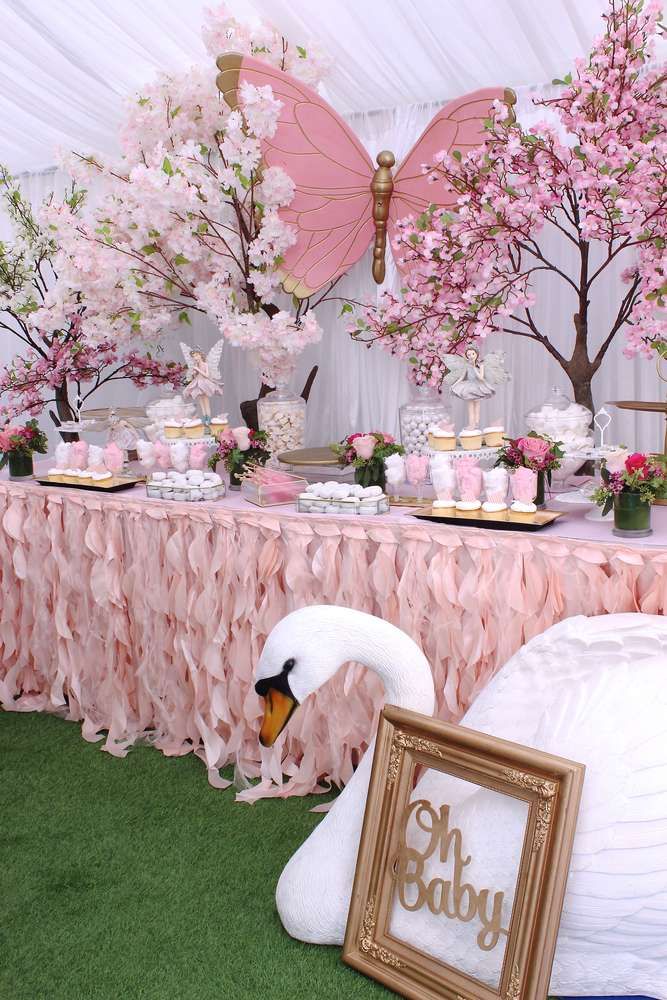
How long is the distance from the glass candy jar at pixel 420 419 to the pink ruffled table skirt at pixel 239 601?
391mm

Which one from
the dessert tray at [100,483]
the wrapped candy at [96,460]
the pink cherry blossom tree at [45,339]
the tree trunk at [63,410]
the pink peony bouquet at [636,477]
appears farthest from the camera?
the tree trunk at [63,410]

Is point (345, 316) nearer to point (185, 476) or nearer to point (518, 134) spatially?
point (185, 476)

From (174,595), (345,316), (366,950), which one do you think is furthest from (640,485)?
(345,316)

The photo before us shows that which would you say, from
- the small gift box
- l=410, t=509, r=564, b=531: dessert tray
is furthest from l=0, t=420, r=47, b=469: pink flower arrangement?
l=410, t=509, r=564, b=531: dessert tray

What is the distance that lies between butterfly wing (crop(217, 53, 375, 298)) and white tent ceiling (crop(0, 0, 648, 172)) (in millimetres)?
184

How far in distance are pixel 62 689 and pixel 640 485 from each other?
6.70ft

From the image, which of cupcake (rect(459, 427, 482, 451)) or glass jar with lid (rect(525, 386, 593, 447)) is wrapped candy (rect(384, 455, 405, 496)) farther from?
glass jar with lid (rect(525, 386, 593, 447))

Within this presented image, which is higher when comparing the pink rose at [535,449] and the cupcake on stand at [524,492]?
the pink rose at [535,449]

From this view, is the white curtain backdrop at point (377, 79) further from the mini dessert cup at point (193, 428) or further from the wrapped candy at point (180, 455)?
the wrapped candy at point (180, 455)

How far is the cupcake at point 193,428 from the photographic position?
9.48ft

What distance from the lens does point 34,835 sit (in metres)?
2.29

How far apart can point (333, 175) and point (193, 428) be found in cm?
97

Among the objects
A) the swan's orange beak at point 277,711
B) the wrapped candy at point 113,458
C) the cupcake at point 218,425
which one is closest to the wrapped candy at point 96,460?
the wrapped candy at point 113,458

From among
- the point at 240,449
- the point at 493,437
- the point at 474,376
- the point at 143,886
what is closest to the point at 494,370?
the point at 474,376
